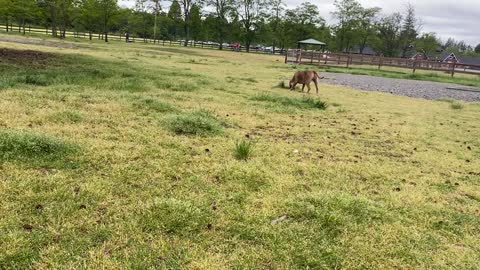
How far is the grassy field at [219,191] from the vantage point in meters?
2.59

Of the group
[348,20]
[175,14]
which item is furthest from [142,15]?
[348,20]

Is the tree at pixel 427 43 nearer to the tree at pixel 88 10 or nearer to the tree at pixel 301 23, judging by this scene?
the tree at pixel 301 23

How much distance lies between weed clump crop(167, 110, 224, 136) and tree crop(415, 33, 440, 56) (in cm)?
7802

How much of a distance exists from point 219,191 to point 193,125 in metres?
2.16

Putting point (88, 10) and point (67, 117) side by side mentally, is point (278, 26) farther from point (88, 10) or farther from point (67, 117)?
point (67, 117)

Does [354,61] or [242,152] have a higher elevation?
[354,61]

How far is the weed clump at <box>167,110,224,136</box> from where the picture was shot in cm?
544

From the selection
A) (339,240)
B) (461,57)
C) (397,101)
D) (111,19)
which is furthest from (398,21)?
(339,240)

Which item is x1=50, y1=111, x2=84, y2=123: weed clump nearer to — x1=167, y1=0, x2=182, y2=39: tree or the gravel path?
the gravel path

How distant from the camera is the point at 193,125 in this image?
555 centimetres

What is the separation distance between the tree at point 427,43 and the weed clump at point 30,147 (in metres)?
80.1

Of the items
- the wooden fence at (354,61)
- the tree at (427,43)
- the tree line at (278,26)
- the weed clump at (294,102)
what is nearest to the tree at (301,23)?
the tree line at (278,26)

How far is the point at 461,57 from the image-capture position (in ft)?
253

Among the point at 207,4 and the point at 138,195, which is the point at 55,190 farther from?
the point at 207,4
